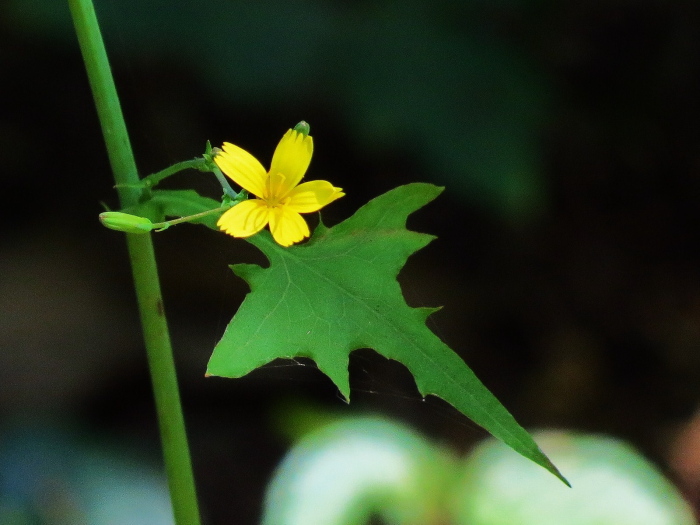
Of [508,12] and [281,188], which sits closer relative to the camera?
[281,188]

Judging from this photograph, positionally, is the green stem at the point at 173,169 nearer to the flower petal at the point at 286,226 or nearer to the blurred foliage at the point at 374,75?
the flower petal at the point at 286,226

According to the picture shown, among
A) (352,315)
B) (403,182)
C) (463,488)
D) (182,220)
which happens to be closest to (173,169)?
(182,220)

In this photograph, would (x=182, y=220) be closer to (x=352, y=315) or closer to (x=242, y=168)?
(x=242, y=168)

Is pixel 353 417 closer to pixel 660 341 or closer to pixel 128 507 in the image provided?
pixel 128 507

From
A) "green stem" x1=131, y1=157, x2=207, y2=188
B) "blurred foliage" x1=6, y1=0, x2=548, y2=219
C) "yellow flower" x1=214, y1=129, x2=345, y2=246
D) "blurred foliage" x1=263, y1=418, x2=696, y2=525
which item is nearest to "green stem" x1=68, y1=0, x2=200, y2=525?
"green stem" x1=131, y1=157, x2=207, y2=188

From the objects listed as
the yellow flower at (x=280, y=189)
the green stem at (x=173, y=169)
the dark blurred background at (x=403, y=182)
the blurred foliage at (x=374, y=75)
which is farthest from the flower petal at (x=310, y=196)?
the blurred foliage at (x=374, y=75)

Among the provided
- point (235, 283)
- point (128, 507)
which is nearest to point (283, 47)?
point (235, 283)

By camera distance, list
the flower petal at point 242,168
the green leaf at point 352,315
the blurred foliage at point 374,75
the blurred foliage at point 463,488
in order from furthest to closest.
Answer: the blurred foliage at point 374,75 → the blurred foliage at point 463,488 → the flower petal at point 242,168 → the green leaf at point 352,315
